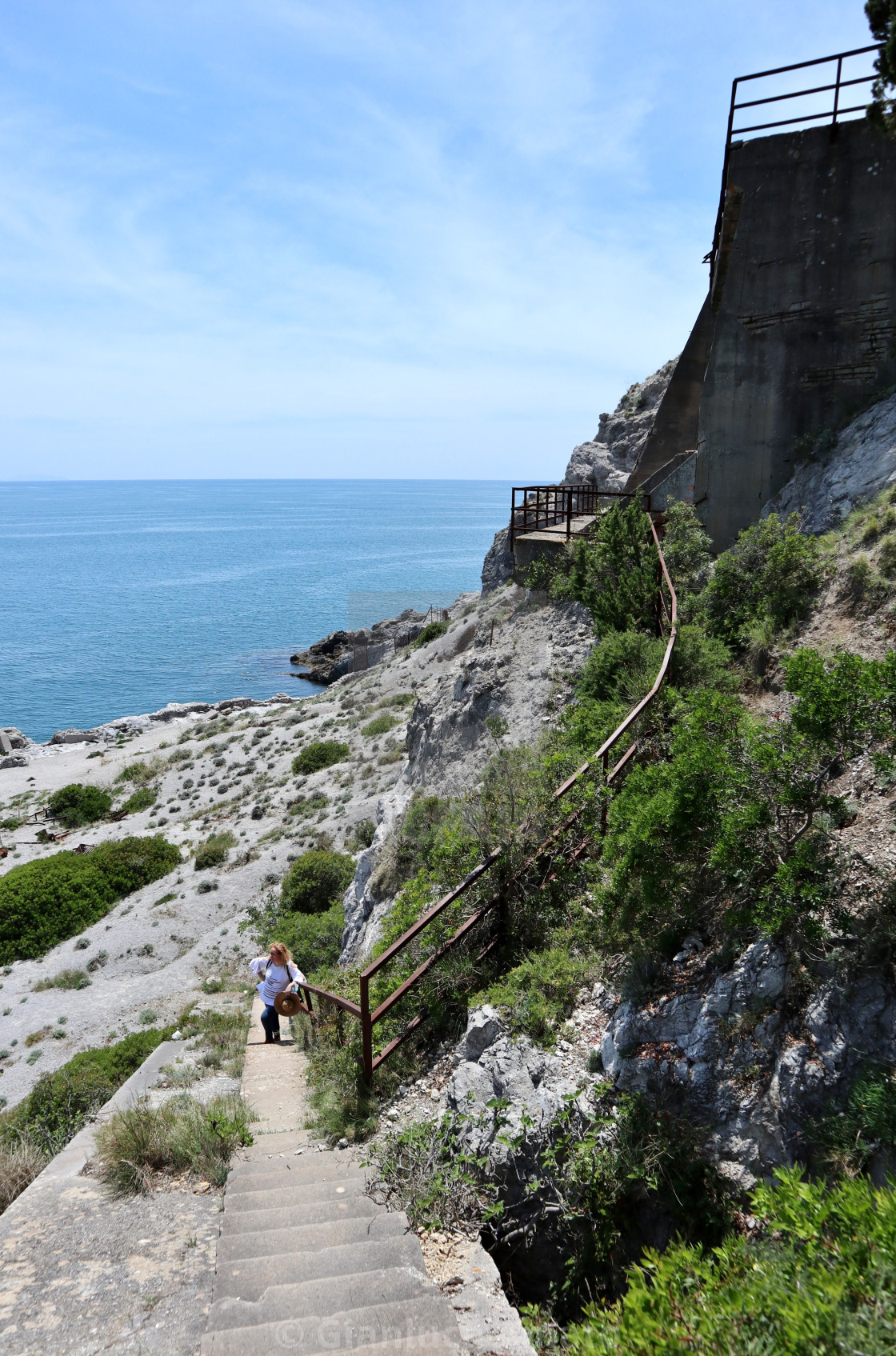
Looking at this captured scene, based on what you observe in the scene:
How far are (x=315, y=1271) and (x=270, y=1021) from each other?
504 centimetres

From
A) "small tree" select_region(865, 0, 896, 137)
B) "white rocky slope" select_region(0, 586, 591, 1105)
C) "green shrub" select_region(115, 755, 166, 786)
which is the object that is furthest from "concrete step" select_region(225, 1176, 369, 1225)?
"green shrub" select_region(115, 755, 166, 786)

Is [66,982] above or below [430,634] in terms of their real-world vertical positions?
below

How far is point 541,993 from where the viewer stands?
6.00 m

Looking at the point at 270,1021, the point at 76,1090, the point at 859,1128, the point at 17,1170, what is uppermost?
the point at 859,1128

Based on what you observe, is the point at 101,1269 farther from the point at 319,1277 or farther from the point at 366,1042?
the point at 366,1042

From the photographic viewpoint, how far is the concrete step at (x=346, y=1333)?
12.3 feet

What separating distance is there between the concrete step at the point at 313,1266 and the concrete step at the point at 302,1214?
313 mm

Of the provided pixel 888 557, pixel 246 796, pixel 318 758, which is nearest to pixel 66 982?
pixel 246 796

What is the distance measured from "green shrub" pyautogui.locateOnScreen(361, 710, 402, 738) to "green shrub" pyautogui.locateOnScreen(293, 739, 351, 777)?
1086 millimetres

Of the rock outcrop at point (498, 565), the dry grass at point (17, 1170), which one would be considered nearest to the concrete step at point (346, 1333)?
the dry grass at point (17, 1170)

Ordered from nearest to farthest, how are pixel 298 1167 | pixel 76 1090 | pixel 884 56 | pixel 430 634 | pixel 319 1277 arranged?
pixel 319 1277 < pixel 298 1167 < pixel 884 56 < pixel 76 1090 < pixel 430 634

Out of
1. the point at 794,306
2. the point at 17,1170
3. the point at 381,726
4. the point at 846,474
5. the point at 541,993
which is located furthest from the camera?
the point at 381,726

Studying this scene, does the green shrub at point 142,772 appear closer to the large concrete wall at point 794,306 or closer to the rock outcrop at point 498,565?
the rock outcrop at point 498,565

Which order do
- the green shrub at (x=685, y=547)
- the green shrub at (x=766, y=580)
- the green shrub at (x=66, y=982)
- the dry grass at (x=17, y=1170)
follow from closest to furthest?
1. the dry grass at (x=17, y=1170)
2. the green shrub at (x=766, y=580)
3. the green shrub at (x=685, y=547)
4. the green shrub at (x=66, y=982)
